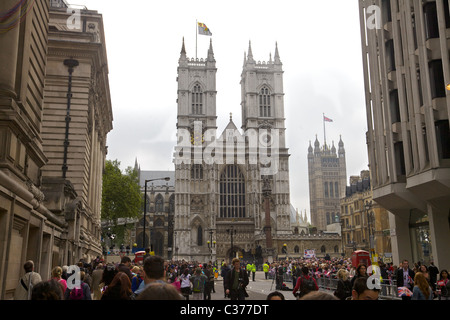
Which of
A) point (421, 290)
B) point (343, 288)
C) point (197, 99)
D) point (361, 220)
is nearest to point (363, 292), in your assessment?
point (421, 290)

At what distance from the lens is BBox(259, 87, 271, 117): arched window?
3440 inches

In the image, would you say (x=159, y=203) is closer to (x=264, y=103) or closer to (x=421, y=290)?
(x=264, y=103)

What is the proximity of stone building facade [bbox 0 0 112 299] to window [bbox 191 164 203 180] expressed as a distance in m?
52.8

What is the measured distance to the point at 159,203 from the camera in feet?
349

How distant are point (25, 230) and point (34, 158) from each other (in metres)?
2.48

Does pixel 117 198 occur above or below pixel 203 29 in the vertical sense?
below

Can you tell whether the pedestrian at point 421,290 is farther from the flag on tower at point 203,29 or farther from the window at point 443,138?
the flag on tower at point 203,29

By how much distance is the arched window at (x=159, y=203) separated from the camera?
105 m

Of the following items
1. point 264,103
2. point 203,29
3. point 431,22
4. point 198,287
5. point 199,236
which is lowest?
point 198,287

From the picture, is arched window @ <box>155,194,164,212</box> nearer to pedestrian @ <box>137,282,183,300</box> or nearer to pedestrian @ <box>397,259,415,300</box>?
pedestrian @ <box>397,259,415,300</box>

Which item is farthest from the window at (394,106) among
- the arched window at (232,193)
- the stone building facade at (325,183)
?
the stone building facade at (325,183)

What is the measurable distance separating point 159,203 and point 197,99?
30676 millimetres

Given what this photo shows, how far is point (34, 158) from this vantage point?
44.7ft
